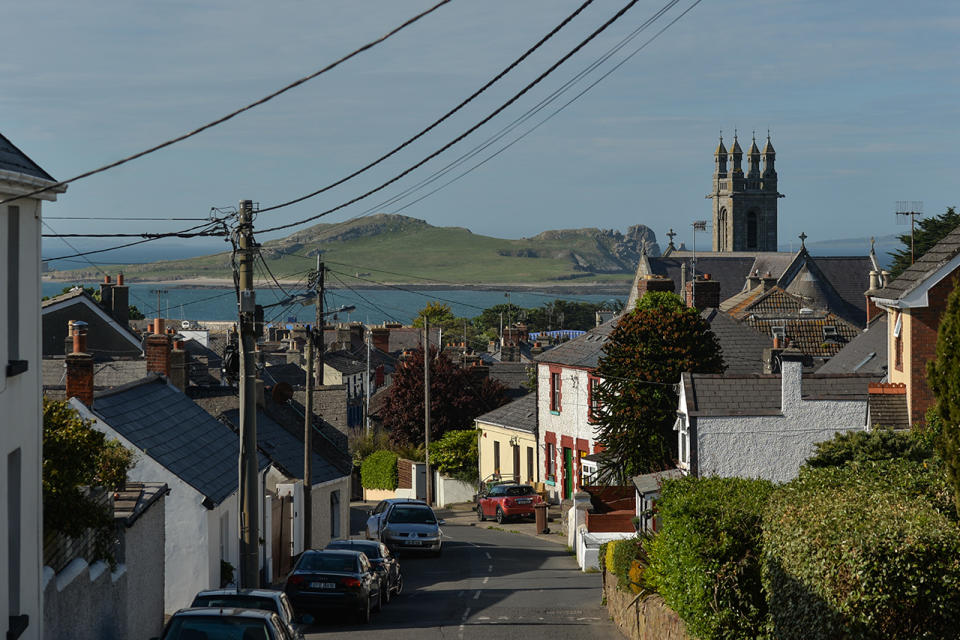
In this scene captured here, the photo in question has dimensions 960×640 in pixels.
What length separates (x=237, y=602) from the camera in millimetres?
16797

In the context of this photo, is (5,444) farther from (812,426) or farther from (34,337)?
(812,426)

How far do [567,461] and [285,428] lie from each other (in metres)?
14.4

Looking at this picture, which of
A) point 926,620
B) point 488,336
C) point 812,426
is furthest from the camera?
point 488,336

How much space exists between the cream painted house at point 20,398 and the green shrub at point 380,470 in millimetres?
45253

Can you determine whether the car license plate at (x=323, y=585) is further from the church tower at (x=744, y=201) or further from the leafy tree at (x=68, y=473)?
the church tower at (x=744, y=201)

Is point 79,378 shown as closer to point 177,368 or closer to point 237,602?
point 237,602

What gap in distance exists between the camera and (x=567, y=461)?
49.8 meters

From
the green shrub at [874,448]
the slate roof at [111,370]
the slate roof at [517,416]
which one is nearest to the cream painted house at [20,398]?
the green shrub at [874,448]

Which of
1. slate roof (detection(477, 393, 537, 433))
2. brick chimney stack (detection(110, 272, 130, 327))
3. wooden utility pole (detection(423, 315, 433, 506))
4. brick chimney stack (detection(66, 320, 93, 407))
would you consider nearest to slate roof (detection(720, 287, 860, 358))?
slate roof (detection(477, 393, 537, 433))

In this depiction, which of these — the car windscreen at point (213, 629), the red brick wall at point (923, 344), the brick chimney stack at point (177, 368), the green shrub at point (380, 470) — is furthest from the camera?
the green shrub at point (380, 470)

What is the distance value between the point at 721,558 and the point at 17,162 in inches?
418

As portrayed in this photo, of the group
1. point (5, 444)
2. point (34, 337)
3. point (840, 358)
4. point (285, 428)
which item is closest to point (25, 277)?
point (34, 337)

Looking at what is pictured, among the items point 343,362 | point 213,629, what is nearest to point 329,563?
point 213,629

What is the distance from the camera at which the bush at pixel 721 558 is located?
17000 mm
